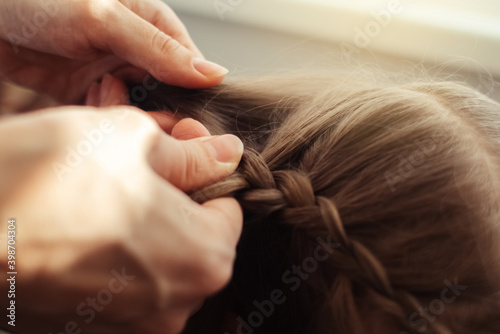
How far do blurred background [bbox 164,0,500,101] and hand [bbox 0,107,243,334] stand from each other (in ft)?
2.07

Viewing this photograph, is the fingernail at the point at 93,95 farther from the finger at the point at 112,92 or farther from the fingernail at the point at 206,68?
the fingernail at the point at 206,68

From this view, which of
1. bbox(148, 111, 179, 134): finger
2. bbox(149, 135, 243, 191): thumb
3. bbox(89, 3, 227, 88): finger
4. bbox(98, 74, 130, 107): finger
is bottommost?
bbox(98, 74, 130, 107): finger

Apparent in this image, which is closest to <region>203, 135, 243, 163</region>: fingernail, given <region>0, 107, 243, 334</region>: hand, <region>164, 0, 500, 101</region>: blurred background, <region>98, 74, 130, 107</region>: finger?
<region>0, 107, 243, 334</region>: hand

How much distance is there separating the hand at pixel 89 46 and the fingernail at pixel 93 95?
0.07 ft

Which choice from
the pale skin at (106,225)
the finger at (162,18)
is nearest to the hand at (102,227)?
the pale skin at (106,225)

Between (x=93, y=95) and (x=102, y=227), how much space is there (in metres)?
0.43

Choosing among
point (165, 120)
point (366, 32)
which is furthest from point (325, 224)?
point (366, 32)

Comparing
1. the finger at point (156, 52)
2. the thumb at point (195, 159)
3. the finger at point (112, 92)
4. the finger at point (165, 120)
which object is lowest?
the finger at point (112, 92)

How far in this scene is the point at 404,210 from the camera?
0.53 metres

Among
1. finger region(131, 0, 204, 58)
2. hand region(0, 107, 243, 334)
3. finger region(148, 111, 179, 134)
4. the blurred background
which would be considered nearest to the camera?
hand region(0, 107, 243, 334)

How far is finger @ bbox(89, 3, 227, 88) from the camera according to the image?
2.25 feet

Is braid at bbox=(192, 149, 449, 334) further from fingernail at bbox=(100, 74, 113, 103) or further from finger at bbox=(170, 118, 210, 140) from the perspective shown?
fingernail at bbox=(100, 74, 113, 103)

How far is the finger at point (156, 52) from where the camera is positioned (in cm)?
69

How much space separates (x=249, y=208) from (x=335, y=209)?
0.11m
